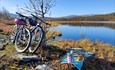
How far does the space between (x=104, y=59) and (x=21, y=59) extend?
8.39 feet

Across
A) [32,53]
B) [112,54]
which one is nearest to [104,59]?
[112,54]

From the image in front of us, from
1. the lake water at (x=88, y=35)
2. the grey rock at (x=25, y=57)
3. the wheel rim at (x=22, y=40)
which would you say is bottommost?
the lake water at (x=88, y=35)

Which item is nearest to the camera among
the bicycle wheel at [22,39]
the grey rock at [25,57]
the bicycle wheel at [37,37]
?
the grey rock at [25,57]

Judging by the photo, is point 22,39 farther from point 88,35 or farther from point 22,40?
point 88,35

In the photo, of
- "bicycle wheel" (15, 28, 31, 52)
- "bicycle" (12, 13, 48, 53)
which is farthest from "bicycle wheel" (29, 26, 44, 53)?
"bicycle wheel" (15, 28, 31, 52)

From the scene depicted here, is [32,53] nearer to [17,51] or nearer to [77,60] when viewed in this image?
[17,51]

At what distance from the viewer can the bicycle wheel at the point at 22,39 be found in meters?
6.05

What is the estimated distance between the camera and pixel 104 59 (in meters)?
7.12

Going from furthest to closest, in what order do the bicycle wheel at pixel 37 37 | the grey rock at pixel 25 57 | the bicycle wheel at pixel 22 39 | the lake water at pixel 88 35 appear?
1. the lake water at pixel 88 35
2. the bicycle wheel at pixel 22 39
3. the bicycle wheel at pixel 37 37
4. the grey rock at pixel 25 57

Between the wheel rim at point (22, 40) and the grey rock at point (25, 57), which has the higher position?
the wheel rim at point (22, 40)

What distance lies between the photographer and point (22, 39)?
6180 millimetres

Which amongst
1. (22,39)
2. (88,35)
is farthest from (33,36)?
(88,35)

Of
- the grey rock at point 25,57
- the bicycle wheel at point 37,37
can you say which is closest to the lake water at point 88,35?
the bicycle wheel at point 37,37

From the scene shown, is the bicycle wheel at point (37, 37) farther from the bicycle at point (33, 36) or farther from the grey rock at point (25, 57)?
the grey rock at point (25, 57)
